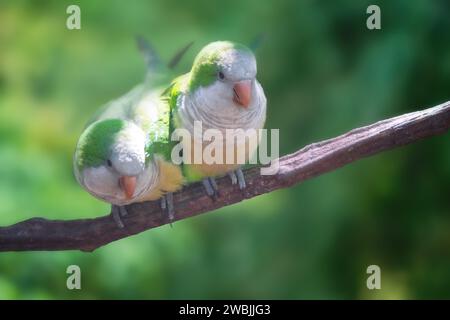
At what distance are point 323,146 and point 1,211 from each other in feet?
2.91

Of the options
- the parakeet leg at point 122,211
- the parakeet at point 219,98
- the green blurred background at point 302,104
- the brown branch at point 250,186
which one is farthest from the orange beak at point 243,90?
the green blurred background at point 302,104

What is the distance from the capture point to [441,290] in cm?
222

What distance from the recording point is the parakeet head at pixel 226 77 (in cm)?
109

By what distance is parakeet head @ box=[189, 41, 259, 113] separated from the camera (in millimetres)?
1094

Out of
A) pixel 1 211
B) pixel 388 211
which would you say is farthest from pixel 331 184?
pixel 1 211

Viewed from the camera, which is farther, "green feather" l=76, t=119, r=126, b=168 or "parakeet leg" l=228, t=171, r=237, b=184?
"parakeet leg" l=228, t=171, r=237, b=184

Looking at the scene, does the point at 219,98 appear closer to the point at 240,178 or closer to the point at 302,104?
the point at 240,178

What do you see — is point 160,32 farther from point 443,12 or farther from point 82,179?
point 82,179

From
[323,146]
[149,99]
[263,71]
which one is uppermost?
[263,71]

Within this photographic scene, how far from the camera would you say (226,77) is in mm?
1109

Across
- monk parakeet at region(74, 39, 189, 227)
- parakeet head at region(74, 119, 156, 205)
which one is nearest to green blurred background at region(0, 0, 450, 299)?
monk parakeet at region(74, 39, 189, 227)

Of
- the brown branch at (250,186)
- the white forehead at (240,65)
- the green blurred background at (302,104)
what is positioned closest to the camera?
the white forehead at (240,65)

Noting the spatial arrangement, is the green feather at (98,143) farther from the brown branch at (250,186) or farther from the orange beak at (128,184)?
the brown branch at (250,186)

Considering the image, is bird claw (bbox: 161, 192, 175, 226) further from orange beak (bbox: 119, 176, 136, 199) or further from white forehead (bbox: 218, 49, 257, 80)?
white forehead (bbox: 218, 49, 257, 80)
